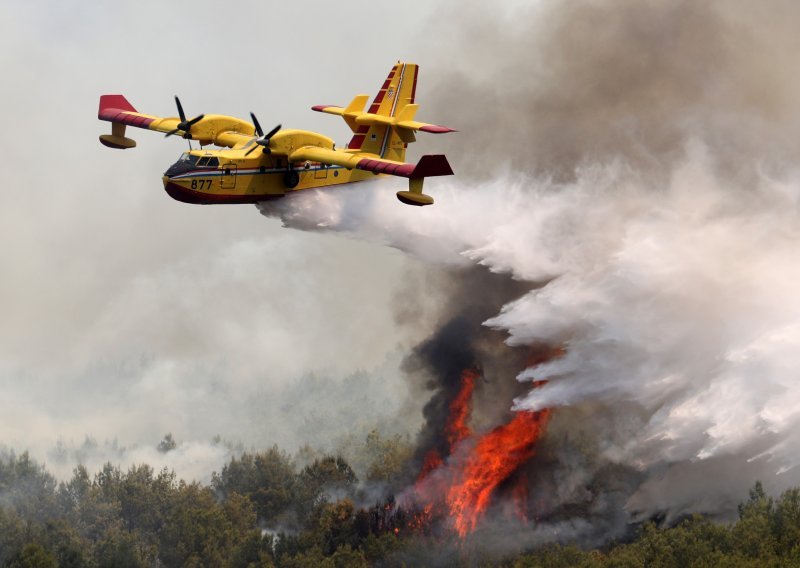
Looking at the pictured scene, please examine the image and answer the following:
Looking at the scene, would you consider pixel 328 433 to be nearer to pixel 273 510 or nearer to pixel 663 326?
pixel 273 510

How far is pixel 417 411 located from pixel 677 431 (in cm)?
1783

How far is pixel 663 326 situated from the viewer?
187 ft

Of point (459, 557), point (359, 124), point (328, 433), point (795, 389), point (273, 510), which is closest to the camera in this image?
point (795, 389)

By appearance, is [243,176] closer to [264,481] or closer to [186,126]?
[186,126]

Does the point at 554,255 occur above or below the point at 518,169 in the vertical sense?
below

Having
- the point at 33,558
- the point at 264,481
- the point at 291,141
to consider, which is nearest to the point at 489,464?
the point at 291,141

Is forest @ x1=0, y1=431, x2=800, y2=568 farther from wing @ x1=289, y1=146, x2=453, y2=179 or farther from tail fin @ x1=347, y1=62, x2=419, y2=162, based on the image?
wing @ x1=289, y1=146, x2=453, y2=179

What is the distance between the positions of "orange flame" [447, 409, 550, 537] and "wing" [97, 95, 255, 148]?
639 inches

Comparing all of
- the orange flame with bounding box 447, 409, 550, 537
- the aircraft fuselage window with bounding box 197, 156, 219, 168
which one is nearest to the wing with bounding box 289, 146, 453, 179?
the aircraft fuselage window with bounding box 197, 156, 219, 168

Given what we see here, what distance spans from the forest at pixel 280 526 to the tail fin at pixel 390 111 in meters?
16.6

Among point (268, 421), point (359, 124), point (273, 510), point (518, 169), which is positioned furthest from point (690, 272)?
point (268, 421)

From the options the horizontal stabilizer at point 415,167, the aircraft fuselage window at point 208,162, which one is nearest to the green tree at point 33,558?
the aircraft fuselage window at point 208,162

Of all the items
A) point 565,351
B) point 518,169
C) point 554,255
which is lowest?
point 565,351

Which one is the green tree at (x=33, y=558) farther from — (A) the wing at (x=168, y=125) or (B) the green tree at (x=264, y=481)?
(A) the wing at (x=168, y=125)
